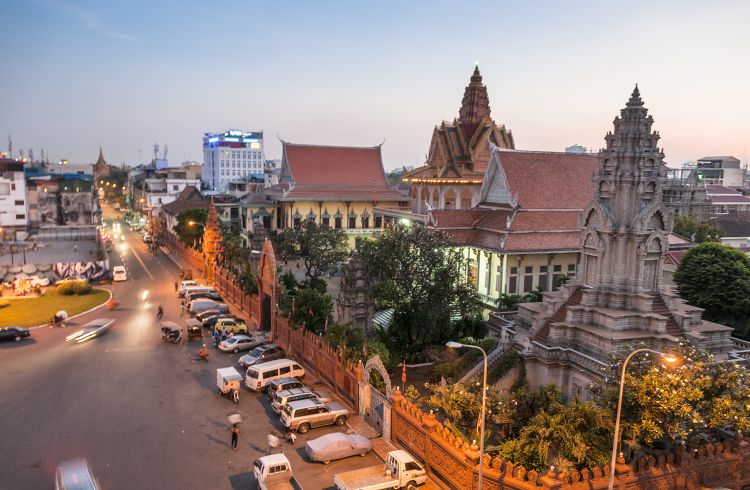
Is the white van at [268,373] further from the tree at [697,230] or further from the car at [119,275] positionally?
the tree at [697,230]

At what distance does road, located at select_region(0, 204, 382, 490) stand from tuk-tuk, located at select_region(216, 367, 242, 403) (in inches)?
16.9

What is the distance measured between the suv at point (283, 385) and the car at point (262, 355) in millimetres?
3816

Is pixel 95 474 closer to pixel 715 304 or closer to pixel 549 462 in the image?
pixel 549 462

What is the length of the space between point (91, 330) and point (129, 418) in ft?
46.0

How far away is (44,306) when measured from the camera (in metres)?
41.9

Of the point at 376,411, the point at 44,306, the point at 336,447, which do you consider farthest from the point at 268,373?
the point at 44,306

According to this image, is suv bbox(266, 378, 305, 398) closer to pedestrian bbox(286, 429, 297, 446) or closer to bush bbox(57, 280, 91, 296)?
pedestrian bbox(286, 429, 297, 446)

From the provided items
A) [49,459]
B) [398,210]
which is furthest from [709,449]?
[398,210]

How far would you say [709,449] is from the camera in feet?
57.8

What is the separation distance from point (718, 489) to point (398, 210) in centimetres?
4686

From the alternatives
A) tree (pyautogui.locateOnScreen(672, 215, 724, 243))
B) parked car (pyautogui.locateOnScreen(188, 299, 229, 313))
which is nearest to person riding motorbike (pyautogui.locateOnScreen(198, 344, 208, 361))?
parked car (pyautogui.locateOnScreen(188, 299, 229, 313))

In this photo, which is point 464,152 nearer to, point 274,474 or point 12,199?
point 274,474

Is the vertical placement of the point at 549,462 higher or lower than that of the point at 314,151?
lower

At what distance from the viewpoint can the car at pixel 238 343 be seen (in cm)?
3133
